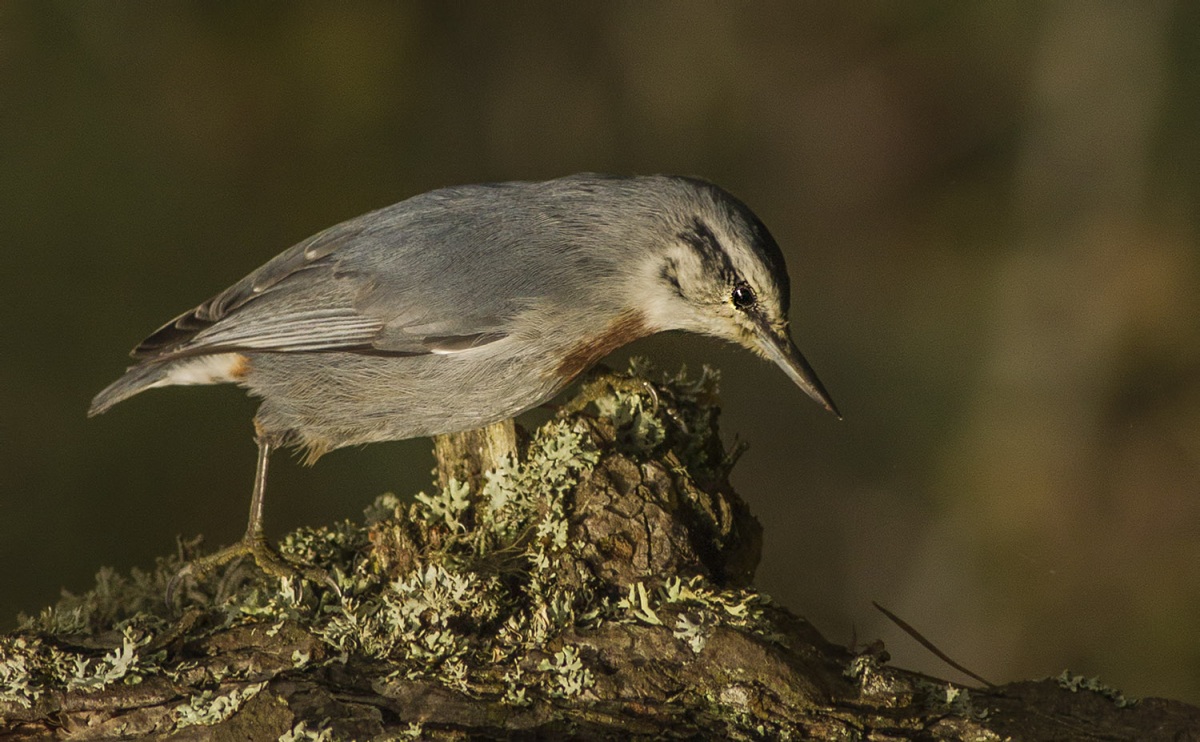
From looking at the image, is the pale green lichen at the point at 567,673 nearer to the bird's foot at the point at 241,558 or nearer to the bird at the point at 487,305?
the bird's foot at the point at 241,558

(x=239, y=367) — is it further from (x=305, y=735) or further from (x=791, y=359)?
(x=791, y=359)

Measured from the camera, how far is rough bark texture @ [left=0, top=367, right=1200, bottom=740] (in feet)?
6.04

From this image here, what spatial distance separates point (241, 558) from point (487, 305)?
84cm

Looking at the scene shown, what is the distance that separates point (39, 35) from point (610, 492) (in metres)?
3.03

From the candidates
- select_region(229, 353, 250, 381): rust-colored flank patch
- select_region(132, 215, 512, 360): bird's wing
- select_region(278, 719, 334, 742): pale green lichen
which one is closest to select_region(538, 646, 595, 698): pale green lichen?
select_region(278, 719, 334, 742): pale green lichen

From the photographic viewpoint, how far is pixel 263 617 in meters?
2.07

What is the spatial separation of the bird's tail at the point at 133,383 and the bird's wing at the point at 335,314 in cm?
5

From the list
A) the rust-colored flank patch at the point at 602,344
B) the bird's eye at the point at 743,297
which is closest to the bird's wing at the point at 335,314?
the rust-colored flank patch at the point at 602,344

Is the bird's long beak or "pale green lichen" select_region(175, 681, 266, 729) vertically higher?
the bird's long beak

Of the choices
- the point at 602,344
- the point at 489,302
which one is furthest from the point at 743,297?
the point at 489,302

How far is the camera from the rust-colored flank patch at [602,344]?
2527 mm

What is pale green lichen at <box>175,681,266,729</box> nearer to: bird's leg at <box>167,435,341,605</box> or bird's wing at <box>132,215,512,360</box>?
bird's leg at <box>167,435,341,605</box>

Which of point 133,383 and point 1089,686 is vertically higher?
point 133,383

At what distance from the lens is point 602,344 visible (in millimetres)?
2564
